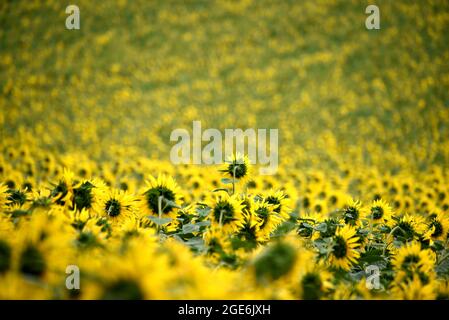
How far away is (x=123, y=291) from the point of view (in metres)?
0.80

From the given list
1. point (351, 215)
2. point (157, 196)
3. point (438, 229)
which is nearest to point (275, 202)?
point (351, 215)

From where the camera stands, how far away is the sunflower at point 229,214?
165cm

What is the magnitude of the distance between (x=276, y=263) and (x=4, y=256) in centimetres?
65

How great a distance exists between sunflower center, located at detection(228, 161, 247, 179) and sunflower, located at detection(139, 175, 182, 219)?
44 cm

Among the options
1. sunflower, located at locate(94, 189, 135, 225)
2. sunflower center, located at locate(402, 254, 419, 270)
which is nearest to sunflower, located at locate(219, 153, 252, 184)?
sunflower, located at locate(94, 189, 135, 225)

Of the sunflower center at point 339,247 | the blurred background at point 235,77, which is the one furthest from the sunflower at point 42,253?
the blurred background at point 235,77

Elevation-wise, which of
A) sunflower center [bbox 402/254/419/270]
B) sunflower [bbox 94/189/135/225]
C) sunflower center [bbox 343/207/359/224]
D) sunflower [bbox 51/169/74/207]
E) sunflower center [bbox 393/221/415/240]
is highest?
sunflower [bbox 51/169/74/207]

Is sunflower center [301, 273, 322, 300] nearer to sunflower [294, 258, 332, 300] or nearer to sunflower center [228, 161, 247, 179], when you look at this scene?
sunflower [294, 258, 332, 300]

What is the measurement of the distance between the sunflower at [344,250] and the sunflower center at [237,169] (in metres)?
0.67

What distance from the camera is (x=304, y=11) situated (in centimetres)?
1583

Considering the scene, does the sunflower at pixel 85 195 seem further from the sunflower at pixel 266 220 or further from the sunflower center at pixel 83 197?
the sunflower at pixel 266 220

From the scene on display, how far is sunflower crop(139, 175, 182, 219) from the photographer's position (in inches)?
68.1

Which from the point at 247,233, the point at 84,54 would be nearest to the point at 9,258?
the point at 247,233

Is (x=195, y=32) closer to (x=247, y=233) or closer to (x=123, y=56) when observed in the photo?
(x=123, y=56)
